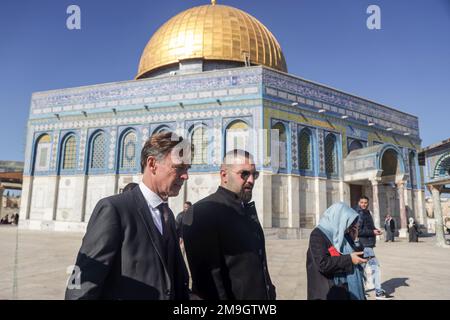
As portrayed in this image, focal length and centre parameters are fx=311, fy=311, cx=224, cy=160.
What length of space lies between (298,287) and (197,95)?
12826 mm

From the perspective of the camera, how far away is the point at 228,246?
6.32 feet

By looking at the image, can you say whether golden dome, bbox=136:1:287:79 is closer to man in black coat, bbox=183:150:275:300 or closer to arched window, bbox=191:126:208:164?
arched window, bbox=191:126:208:164

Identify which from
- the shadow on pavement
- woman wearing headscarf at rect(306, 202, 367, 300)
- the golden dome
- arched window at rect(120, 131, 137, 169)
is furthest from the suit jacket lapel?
the golden dome

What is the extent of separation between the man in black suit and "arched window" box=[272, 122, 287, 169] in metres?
13.9

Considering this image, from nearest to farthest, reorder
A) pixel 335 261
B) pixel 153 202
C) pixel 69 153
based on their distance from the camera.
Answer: pixel 153 202, pixel 335 261, pixel 69 153

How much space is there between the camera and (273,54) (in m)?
19.9

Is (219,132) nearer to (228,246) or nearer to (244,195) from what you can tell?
(244,195)

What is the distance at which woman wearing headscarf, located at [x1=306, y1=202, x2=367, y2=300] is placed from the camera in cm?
236

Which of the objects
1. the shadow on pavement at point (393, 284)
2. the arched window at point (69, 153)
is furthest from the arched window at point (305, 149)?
the arched window at point (69, 153)

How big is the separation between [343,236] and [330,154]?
52.2 ft

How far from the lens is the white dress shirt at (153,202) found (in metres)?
1.55

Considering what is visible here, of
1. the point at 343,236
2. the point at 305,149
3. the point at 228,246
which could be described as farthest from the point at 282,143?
the point at 228,246
